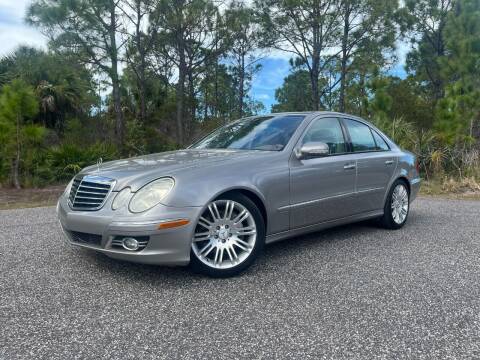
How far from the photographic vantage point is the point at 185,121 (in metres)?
23.0

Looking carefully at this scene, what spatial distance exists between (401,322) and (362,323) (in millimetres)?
261

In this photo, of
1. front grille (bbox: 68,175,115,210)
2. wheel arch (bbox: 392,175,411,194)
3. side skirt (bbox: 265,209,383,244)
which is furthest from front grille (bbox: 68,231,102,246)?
wheel arch (bbox: 392,175,411,194)

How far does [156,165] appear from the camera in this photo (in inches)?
149

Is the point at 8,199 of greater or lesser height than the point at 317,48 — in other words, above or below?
below

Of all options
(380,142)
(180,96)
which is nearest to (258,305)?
(380,142)

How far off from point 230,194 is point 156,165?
2.36 feet

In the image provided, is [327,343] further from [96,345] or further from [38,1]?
[38,1]

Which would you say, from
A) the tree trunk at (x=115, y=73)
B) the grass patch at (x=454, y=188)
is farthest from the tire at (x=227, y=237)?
the tree trunk at (x=115, y=73)

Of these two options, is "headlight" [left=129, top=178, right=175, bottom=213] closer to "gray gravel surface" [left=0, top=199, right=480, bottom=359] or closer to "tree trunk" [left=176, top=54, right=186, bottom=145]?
"gray gravel surface" [left=0, top=199, right=480, bottom=359]

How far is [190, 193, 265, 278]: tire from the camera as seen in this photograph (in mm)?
3541

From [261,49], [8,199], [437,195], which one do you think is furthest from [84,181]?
[261,49]

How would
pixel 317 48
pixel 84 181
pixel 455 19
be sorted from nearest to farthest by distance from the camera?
pixel 84 181, pixel 455 19, pixel 317 48

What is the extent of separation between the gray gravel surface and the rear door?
1.99 feet

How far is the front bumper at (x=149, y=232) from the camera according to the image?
327 centimetres
